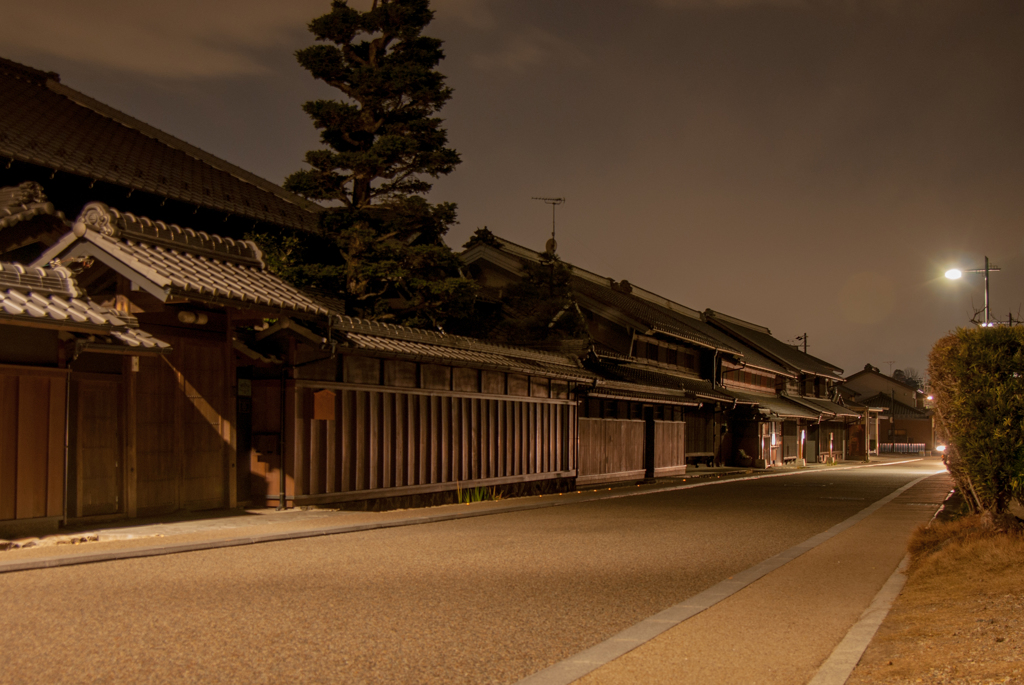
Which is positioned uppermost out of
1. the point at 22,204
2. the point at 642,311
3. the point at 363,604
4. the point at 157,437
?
the point at 642,311

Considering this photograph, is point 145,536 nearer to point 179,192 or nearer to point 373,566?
point 373,566

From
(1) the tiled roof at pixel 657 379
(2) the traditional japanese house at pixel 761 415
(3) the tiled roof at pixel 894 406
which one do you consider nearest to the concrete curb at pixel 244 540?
(1) the tiled roof at pixel 657 379

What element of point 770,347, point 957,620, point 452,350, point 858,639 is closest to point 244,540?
point 858,639

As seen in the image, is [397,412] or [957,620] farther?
[397,412]

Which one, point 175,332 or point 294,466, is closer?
point 175,332

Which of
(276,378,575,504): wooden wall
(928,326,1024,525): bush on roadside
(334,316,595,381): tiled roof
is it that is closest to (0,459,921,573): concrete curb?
(276,378,575,504): wooden wall

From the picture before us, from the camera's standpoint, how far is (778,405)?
49.9m

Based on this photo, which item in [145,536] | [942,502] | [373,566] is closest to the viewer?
[373,566]

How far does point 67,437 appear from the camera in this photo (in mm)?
11852

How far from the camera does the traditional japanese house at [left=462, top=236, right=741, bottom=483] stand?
28.4 meters

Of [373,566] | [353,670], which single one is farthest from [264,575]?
[353,670]

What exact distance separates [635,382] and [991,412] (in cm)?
1907

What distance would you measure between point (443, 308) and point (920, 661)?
18.4m

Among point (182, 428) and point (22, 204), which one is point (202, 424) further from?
point (22, 204)
